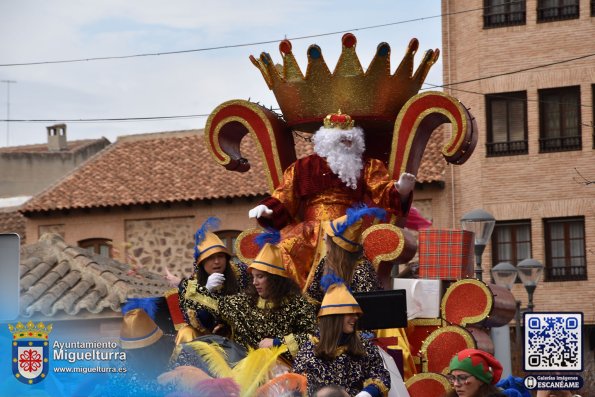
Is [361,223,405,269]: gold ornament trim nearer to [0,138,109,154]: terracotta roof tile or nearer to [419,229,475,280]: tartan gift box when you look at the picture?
[419,229,475,280]: tartan gift box

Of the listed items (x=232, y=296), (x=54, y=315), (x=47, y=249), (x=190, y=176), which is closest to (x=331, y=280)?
(x=232, y=296)

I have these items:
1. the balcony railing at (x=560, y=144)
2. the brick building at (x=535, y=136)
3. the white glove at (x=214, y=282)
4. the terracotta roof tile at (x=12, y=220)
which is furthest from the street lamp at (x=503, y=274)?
the terracotta roof tile at (x=12, y=220)

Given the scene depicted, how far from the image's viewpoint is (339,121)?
1171 centimetres

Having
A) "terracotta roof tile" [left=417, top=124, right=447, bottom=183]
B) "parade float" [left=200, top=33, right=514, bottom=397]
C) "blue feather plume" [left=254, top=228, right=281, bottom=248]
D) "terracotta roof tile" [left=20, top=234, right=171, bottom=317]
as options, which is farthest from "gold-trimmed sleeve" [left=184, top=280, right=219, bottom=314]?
"terracotta roof tile" [left=417, top=124, right=447, bottom=183]

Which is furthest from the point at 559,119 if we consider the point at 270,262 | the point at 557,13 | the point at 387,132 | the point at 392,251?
the point at 270,262

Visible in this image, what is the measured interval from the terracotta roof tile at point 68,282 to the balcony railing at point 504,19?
17.9m

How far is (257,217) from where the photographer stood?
11.5 m

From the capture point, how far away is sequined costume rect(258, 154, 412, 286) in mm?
11508

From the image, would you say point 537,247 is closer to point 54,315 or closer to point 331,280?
point 54,315

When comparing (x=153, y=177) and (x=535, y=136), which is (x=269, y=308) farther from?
(x=153, y=177)

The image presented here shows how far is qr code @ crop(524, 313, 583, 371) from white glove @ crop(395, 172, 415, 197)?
1.47m

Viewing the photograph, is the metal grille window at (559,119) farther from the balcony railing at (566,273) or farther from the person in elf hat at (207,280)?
the person in elf hat at (207,280)

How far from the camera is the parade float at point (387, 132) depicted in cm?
1122

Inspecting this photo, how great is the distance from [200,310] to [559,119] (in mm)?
24279
